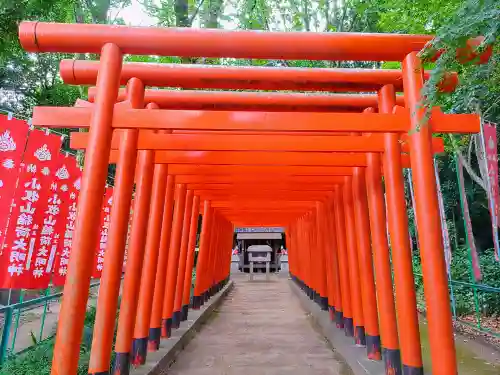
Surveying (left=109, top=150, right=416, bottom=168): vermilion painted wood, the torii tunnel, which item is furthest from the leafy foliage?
(left=109, top=150, right=416, bottom=168): vermilion painted wood

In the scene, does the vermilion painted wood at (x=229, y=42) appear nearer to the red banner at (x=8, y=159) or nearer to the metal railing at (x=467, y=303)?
the red banner at (x=8, y=159)

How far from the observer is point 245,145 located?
13.6ft

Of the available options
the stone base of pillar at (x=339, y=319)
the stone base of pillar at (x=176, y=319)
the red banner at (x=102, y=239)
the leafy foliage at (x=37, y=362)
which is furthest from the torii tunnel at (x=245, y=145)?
the red banner at (x=102, y=239)

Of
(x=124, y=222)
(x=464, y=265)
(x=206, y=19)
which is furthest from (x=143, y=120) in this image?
(x=464, y=265)

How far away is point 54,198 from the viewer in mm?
6363

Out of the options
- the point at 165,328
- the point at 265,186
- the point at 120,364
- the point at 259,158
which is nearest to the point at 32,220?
the point at 120,364

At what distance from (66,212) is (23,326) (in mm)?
3893

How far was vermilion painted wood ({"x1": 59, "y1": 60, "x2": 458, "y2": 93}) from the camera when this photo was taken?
4.42 metres

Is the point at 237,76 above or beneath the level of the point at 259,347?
above

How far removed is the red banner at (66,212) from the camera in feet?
21.6

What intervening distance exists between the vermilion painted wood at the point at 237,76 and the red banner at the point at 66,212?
264 cm

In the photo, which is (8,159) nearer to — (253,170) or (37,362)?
(37,362)

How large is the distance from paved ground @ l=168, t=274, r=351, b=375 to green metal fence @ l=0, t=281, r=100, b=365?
7.52 feet

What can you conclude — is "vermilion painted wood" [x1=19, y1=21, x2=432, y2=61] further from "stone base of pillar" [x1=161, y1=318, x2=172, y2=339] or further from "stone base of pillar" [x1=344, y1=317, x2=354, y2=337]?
"stone base of pillar" [x1=344, y1=317, x2=354, y2=337]
